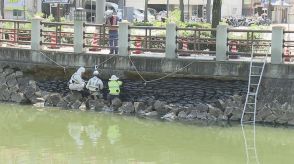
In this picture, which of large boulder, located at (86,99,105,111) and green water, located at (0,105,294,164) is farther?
large boulder, located at (86,99,105,111)

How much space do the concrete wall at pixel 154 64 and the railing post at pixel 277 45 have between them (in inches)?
→ 7.3

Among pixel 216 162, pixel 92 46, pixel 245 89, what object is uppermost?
pixel 92 46

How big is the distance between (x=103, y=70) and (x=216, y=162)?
696 centimetres

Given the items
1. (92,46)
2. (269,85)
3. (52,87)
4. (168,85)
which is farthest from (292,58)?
(52,87)

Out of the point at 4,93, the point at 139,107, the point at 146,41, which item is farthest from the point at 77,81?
the point at 4,93

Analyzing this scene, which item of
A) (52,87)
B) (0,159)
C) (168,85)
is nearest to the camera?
(0,159)

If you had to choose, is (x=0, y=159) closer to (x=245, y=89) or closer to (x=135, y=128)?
(x=135, y=128)

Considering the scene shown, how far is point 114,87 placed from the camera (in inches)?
735

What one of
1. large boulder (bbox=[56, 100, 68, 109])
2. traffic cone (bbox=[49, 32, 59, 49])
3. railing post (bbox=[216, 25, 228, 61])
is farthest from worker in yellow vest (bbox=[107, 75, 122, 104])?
railing post (bbox=[216, 25, 228, 61])

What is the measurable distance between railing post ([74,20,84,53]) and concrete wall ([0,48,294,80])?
0.24 meters

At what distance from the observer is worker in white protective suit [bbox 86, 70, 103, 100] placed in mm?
18788

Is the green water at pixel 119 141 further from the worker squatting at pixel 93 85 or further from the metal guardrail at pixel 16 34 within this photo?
the metal guardrail at pixel 16 34

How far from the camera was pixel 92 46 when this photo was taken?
1931 centimetres

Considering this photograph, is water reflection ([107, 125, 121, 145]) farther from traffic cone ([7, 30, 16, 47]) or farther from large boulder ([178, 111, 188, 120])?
A: traffic cone ([7, 30, 16, 47])
